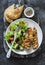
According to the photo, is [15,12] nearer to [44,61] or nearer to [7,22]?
[7,22]

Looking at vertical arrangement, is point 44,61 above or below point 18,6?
below

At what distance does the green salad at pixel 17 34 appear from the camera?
152 cm

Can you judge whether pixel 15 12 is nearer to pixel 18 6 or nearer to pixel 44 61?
pixel 18 6

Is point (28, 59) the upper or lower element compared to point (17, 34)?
lower

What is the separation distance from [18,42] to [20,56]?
2.8 inches

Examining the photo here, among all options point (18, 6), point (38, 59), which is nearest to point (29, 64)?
point (38, 59)

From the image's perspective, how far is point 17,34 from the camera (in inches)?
60.1

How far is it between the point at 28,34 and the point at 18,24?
0.07 metres

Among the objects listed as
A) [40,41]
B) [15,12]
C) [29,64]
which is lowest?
[29,64]

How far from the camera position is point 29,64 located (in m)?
1.56

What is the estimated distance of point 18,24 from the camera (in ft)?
5.08

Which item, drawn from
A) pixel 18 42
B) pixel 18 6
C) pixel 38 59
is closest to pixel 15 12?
pixel 18 6

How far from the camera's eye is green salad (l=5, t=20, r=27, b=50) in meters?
1.52

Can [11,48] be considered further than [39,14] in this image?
No
